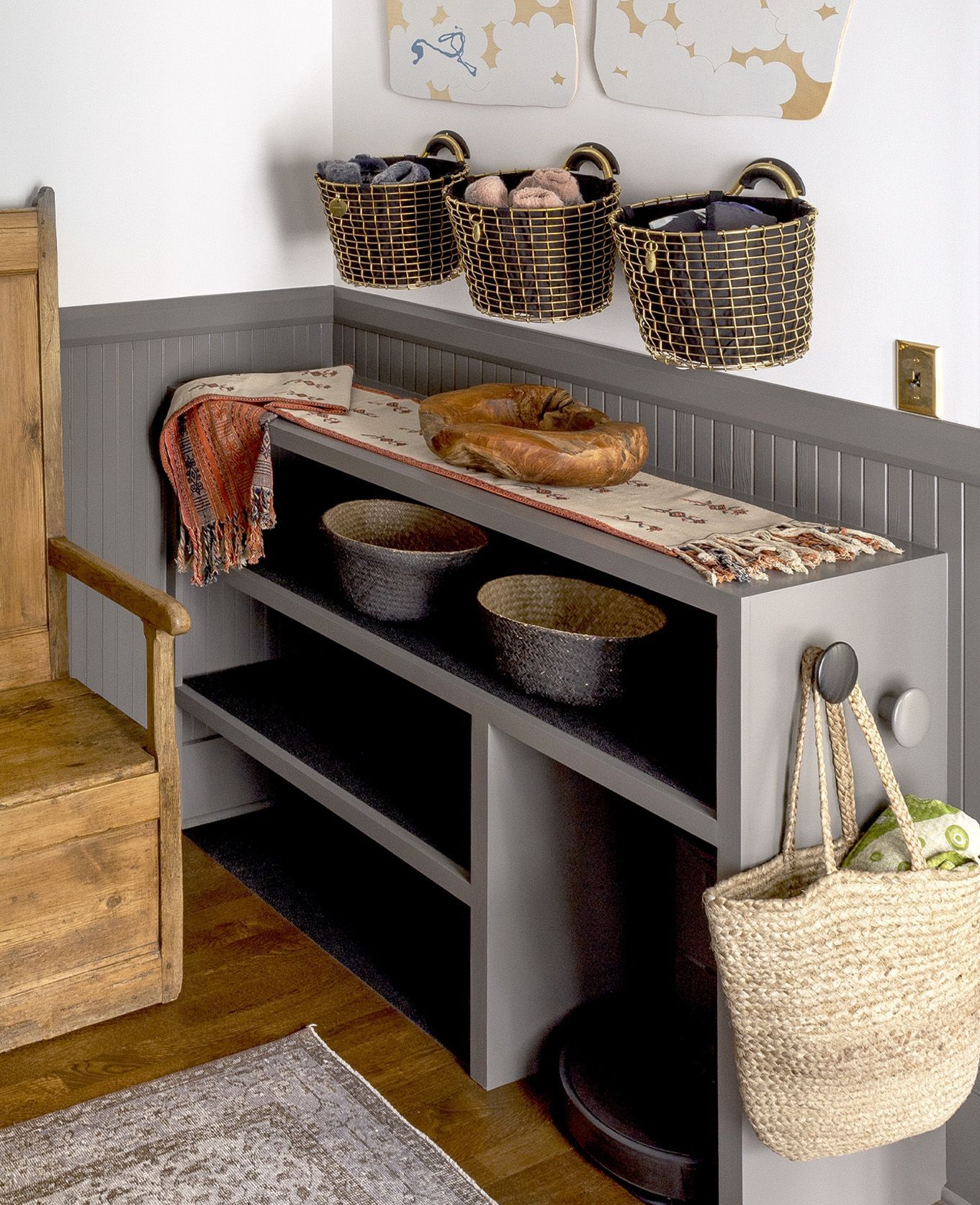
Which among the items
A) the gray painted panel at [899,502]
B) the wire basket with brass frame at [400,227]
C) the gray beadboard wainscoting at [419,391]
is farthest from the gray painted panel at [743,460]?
the wire basket with brass frame at [400,227]

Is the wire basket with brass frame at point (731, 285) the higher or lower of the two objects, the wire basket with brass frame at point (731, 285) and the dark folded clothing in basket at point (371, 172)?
the lower

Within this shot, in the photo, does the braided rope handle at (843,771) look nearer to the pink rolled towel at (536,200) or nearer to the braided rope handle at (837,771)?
the braided rope handle at (837,771)

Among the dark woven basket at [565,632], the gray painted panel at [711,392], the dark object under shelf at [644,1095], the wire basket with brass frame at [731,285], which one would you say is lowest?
the dark object under shelf at [644,1095]

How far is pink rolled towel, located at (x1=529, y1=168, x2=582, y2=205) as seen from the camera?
6.86ft

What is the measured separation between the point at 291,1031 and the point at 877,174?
61.4 inches

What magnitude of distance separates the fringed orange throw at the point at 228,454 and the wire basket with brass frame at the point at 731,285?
78cm

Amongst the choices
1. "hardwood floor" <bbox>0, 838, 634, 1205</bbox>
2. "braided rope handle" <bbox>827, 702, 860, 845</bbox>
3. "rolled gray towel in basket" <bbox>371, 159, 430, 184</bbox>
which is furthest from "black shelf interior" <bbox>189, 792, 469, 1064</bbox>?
"rolled gray towel in basket" <bbox>371, 159, 430, 184</bbox>

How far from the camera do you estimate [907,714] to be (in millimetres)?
1744

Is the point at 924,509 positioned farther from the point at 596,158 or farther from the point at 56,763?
the point at 56,763

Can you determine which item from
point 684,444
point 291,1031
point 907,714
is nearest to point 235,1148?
point 291,1031

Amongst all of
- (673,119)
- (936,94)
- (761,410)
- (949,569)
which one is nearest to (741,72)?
(673,119)

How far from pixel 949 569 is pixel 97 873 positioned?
1.34 metres

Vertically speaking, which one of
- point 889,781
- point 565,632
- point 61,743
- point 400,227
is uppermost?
point 400,227

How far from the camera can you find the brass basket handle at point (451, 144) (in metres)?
2.47
